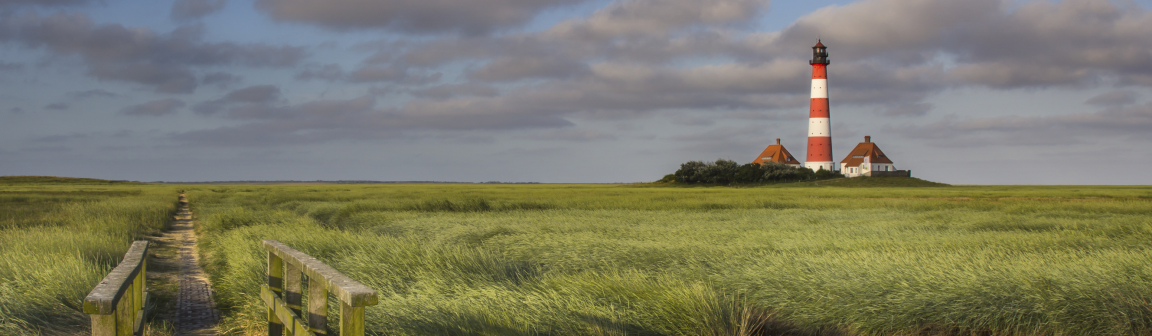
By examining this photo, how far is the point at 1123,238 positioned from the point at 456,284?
1069 centimetres

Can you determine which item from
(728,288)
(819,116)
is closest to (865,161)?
(819,116)

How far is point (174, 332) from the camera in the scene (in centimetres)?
600

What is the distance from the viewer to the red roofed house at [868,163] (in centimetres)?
6594

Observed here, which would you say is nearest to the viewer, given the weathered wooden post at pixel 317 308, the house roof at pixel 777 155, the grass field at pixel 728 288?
the weathered wooden post at pixel 317 308

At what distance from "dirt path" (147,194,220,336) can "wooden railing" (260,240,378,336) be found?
6.10ft

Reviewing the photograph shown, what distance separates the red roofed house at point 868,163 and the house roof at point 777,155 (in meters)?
5.27

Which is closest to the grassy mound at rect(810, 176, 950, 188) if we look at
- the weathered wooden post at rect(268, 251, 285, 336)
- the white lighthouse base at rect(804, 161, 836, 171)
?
the white lighthouse base at rect(804, 161, 836, 171)

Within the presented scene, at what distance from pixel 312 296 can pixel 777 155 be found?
7187cm

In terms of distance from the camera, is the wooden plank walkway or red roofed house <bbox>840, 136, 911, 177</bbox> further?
red roofed house <bbox>840, 136, 911, 177</bbox>

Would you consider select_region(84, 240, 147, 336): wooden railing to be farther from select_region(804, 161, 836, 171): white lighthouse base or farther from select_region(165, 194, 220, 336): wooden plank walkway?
select_region(804, 161, 836, 171): white lighthouse base

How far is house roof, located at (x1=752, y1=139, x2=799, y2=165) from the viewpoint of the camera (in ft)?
234

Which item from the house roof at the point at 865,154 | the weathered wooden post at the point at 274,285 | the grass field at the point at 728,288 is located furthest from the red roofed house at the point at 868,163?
the weathered wooden post at the point at 274,285

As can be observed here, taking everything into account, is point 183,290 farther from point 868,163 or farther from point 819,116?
point 868,163

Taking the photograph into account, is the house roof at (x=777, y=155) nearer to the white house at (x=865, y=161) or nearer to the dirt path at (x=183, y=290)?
the white house at (x=865, y=161)
